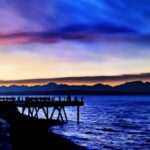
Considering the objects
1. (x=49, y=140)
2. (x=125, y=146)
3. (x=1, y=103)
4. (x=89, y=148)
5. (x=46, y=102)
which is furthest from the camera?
(x=46, y=102)

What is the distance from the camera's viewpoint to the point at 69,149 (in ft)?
98.6

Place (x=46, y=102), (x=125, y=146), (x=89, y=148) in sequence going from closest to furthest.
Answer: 1. (x=89, y=148)
2. (x=125, y=146)
3. (x=46, y=102)

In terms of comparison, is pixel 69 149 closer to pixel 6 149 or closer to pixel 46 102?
pixel 6 149

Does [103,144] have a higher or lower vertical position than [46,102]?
lower

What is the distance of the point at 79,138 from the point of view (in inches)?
1937

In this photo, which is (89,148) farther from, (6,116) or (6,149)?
(6,149)

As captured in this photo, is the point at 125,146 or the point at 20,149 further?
the point at 125,146

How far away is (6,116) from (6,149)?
80.0 feet

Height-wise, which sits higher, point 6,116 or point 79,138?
point 6,116

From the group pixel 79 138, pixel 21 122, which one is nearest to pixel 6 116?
pixel 21 122

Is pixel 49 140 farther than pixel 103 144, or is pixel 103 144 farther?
pixel 103 144

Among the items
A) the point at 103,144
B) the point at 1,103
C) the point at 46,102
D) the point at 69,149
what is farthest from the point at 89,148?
the point at 46,102

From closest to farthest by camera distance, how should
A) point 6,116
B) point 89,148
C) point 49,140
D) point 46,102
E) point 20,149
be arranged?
point 20,149
point 49,140
point 89,148
point 6,116
point 46,102

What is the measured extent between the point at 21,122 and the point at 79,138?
912cm
